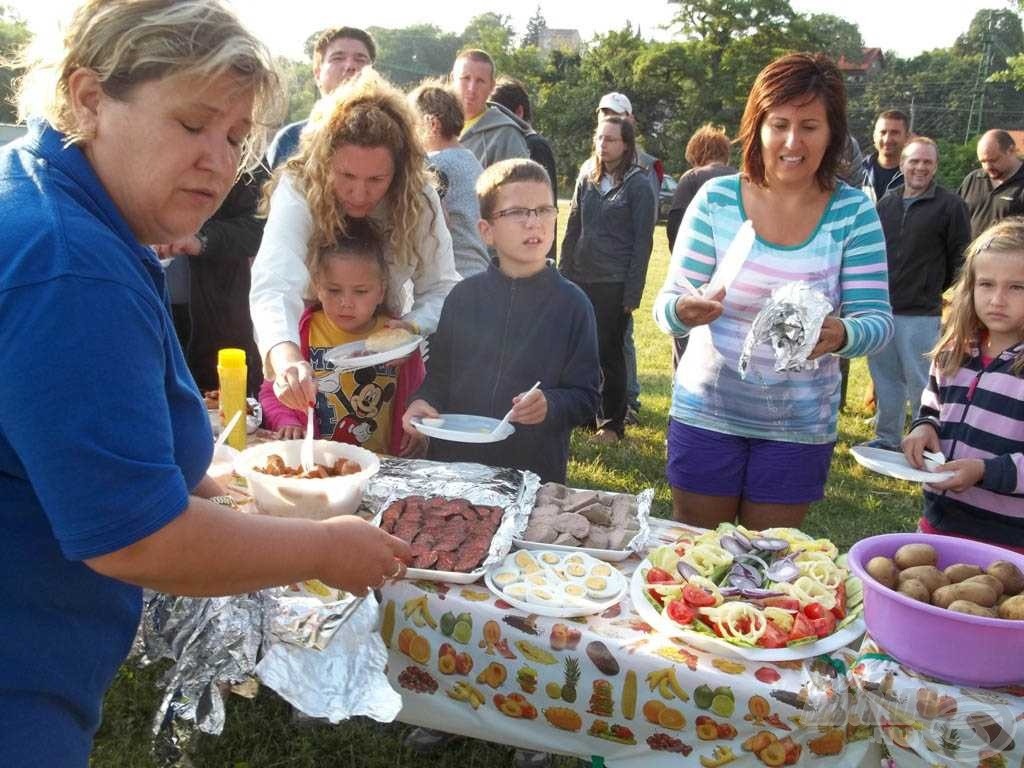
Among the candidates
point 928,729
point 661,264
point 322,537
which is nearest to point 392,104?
point 322,537

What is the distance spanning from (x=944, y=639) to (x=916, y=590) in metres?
0.09

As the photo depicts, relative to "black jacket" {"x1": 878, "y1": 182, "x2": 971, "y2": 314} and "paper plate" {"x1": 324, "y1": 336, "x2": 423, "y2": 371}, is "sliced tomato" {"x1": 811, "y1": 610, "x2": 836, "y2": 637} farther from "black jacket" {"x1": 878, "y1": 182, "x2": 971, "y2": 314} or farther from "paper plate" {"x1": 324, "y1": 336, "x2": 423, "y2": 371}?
"black jacket" {"x1": 878, "y1": 182, "x2": 971, "y2": 314}

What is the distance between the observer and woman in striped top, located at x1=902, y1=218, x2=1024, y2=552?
221 centimetres

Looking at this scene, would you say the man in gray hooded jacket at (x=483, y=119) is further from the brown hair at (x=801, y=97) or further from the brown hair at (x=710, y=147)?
the brown hair at (x=801, y=97)

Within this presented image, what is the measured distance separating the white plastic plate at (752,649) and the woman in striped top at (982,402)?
28.1 inches

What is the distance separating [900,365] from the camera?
566 centimetres

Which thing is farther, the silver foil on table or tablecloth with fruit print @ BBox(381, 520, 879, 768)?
the silver foil on table

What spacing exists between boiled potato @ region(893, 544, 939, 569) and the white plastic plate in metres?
0.15

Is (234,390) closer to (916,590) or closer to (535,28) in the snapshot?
(916,590)

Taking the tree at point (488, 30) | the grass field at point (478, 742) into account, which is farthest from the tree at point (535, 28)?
the grass field at point (478, 742)

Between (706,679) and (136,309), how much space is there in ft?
3.90

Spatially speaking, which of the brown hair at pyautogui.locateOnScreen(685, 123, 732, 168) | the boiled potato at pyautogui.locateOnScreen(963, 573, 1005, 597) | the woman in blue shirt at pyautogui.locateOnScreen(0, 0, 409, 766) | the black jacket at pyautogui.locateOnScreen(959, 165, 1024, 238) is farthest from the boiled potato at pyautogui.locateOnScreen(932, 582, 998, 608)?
the black jacket at pyautogui.locateOnScreen(959, 165, 1024, 238)

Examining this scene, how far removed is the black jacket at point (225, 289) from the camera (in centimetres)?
388

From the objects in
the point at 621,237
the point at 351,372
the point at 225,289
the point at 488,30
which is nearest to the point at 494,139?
the point at 621,237
